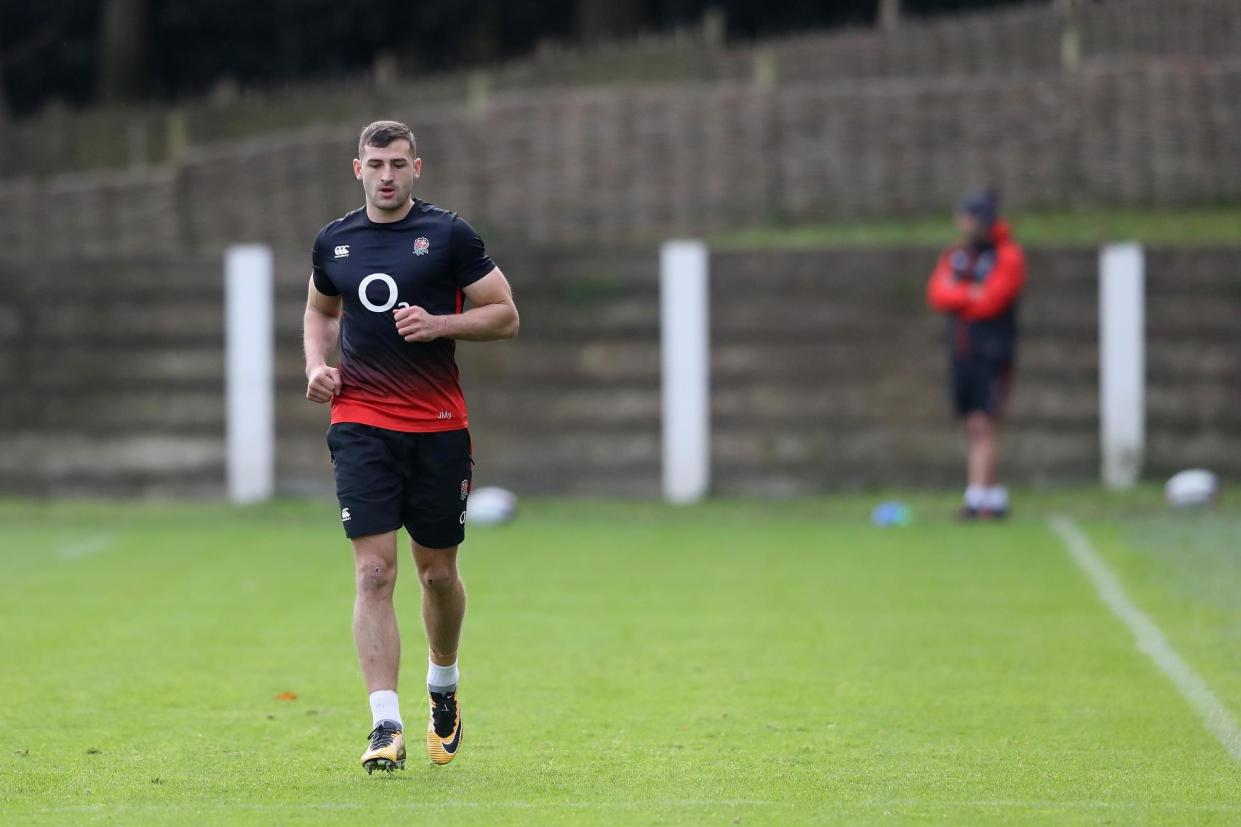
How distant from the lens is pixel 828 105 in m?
21.9

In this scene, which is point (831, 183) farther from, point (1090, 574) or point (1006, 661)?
point (1006, 661)

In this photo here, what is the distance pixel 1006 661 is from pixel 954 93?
13096mm

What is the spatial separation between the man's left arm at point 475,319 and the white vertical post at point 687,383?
11.5m

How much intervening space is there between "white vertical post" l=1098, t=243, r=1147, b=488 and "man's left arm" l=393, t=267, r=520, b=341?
1197 centimetres

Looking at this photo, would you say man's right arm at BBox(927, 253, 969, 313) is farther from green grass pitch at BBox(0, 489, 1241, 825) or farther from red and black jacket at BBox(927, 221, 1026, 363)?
green grass pitch at BBox(0, 489, 1241, 825)

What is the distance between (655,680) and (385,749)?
2.49 meters

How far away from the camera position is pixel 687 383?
1888cm

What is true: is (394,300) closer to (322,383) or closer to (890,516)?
(322,383)

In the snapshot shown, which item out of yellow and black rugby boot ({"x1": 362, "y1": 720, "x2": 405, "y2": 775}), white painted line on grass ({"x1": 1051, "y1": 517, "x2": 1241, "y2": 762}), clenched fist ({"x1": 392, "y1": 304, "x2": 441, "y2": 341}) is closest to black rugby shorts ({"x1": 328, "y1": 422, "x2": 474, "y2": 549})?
clenched fist ({"x1": 392, "y1": 304, "x2": 441, "y2": 341})

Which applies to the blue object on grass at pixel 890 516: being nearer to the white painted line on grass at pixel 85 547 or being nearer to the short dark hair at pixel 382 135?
the white painted line on grass at pixel 85 547

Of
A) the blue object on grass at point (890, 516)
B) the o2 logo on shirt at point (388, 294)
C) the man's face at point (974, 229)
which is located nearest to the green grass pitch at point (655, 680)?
the blue object on grass at point (890, 516)

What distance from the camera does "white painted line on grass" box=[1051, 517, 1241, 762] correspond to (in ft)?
25.6

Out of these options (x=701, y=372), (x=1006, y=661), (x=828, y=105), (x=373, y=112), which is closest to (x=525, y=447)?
(x=701, y=372)

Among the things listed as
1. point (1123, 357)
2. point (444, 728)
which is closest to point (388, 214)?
point (444, 728)
